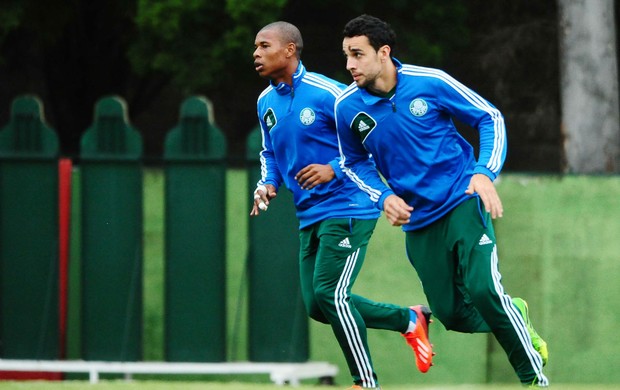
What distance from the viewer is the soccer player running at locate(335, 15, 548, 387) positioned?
7230mm

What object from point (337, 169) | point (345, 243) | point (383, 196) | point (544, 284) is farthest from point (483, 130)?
point (544, 284)

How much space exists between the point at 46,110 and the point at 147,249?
1509cm

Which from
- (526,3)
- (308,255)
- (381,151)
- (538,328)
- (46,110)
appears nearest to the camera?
(381,151)

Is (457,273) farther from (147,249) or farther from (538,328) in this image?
(147,249)

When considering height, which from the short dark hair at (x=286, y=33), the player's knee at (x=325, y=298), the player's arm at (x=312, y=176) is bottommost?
the player's knee at (x=325, y=298)

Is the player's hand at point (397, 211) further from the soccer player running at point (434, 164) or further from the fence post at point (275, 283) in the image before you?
the fence post at point (275, 283)

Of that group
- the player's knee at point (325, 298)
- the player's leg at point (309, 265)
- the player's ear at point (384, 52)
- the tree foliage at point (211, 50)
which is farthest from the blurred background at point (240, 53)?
the player's ear at point (384, 52)

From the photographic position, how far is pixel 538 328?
11297 mm

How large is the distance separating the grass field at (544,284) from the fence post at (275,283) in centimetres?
23

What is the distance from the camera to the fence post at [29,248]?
1209 cm

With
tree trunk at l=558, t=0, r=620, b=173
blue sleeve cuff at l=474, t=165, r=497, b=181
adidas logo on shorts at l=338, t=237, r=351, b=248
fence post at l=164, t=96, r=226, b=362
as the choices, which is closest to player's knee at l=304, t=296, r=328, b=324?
adidas logo on shorts at l=338, t=237, r=351, b=248

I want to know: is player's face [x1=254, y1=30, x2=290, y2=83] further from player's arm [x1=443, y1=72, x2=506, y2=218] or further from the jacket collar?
→ player's arm [x1=443, y1=72, x2=506, y2=218]

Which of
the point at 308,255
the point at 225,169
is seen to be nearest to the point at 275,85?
the point at 308,255

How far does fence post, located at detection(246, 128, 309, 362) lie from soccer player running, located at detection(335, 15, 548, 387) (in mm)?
4026
